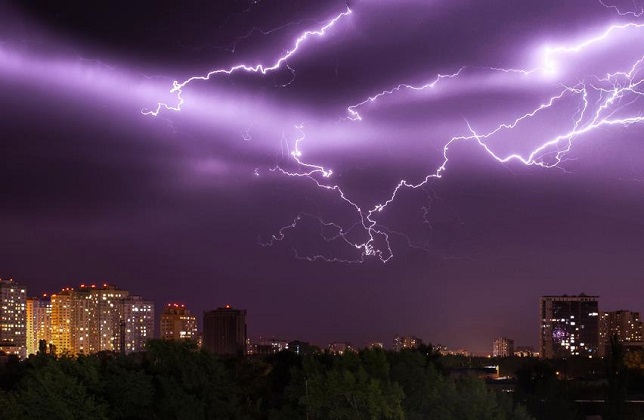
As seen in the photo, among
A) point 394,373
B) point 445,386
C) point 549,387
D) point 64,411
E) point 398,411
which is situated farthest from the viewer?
point 549,387

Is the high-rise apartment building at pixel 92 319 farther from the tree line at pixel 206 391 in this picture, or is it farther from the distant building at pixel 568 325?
the tree line at pixel 206 391

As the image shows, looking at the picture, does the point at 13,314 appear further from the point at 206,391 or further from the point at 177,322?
the point at 206,391

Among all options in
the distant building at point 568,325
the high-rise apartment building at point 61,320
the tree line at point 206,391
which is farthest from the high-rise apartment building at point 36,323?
the tree line at point 206,391

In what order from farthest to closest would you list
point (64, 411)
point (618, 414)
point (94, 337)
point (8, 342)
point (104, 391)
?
point (94, 337) < point (8, 342) < point (618, 414) < point (104, 391) < point (64, 411)

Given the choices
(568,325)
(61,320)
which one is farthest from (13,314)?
(568,325)

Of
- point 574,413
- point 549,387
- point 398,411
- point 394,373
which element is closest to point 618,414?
point 574,413

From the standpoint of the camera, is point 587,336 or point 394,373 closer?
point 394,373

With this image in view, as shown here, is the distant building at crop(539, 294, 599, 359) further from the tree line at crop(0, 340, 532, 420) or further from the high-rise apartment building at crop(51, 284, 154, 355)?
the tree line at crop(0, 340, 532, 420)

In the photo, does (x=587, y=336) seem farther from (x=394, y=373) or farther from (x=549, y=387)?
(x=394, y=373)
